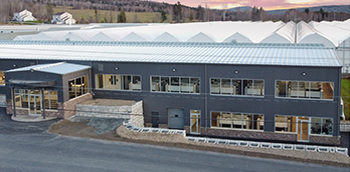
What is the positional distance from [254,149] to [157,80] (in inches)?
374

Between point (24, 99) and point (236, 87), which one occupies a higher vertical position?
point (236, 87)

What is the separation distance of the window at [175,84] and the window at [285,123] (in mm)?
5591

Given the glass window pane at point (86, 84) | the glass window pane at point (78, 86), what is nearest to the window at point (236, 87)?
the glass window pane at point (86, 84)

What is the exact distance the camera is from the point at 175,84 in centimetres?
2734

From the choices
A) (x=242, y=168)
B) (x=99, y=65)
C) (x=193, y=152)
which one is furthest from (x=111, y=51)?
(x=242, y=168)

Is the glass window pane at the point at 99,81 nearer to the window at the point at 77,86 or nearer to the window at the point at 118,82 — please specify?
the window at the point at 118,82

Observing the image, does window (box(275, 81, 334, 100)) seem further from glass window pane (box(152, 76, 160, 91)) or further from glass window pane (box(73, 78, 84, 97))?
glass window pane (box(73, 78, 84, 97))

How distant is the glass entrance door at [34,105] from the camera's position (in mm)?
27578

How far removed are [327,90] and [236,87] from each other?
5.54 metres

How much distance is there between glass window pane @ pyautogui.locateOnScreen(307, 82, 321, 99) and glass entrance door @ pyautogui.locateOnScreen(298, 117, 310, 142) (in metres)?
1.48

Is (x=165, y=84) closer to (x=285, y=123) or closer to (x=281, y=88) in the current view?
(x=281, y=88)

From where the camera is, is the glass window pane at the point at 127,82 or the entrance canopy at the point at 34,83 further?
the glass window pane at the point at 127,82

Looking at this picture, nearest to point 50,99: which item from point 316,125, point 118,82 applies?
point 118,82

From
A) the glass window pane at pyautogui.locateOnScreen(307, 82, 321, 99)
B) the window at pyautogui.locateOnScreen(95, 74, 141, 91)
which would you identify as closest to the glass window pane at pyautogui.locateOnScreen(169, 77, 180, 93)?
the window at pyautogui.locateOnScreen(95, 74, 141, 91)
